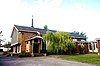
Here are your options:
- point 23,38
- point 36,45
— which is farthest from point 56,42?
point 23,38

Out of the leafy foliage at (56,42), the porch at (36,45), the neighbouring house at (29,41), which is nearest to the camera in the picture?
the leafy foliage at (56,42)

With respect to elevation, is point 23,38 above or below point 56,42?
above

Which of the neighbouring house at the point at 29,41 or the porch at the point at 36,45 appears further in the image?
the neighbouring house at the point at 29,41

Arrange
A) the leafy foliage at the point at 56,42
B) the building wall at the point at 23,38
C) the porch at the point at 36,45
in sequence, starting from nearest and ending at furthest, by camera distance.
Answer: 1. the leafy foliage at the point at 56,42
2. the porch at the point at 36,45
3. the building wall at the point at 23,38

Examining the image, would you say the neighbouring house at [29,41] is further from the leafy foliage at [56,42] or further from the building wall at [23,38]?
the leafy foliage at [56,42]

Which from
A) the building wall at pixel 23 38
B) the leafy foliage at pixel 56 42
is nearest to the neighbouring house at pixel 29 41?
the building wall at pixel 23 38

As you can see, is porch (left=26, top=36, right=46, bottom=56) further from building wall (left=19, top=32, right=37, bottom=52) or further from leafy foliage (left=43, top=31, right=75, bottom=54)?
leafy foliage (left=43, top=31, right=75, bottom=54)

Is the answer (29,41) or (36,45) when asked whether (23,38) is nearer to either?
(29,41)

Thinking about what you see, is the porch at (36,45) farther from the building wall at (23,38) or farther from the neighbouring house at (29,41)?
the building wall at (23,38)

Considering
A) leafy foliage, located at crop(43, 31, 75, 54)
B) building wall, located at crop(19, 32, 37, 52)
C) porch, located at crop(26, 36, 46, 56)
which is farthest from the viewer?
building wall, located at crop(19, 32, 37, 52)

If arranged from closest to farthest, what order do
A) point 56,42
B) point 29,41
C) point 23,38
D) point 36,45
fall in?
point 56,42
point 29,41
point 36,45
point 23,38

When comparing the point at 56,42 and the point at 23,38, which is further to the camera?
the point at 23,38

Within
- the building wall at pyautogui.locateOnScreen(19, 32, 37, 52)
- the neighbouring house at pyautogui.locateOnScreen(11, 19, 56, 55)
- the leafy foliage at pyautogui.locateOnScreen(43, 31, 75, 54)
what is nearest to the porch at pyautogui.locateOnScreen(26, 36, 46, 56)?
the neighbouring house at pyautogui.locateOnScreen(11, 19, 56, 55)

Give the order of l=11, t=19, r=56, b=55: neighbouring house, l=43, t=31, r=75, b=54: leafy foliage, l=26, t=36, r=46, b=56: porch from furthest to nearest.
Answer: l=11, t=19, r=56, b=55: neighbouring house, l=26, t=36, r=46, b=56: porch, l=43, t=31, r=75, b=54: leafy foliage
